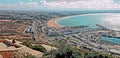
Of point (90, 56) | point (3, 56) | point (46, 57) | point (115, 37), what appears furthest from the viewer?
point (115, 37)

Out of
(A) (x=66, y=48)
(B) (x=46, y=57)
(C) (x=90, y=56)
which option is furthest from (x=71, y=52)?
(C) (x=90, y=56)

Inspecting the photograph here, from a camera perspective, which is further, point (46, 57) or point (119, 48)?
point (119, 48)

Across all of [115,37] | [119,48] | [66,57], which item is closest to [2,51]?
[66,57]

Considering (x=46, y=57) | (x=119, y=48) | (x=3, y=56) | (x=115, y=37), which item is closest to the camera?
(x=3, y=56)

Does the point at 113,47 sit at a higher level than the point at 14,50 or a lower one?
lower

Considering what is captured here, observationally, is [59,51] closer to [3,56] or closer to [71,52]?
[71,52]

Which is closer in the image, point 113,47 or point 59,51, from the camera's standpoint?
point 59,51

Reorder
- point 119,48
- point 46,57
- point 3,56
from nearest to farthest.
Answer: point 3,56, point 46,57, point 119,48

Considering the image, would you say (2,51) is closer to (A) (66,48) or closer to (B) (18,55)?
(B) (18,55)

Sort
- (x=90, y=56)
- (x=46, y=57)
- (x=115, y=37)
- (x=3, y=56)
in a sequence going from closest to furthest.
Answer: (x=3, y=56) → (x=46, y=57) → (x=90, y=56) → (x=115, y=37)

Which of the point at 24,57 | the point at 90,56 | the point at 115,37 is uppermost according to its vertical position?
the point at 24,57
